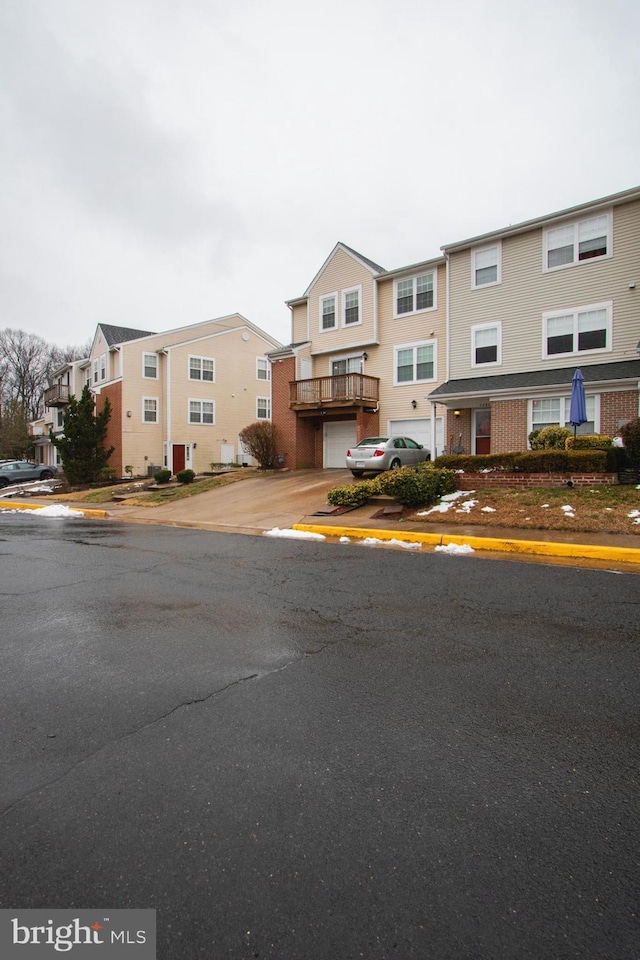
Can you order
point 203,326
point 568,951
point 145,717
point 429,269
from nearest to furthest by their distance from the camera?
1. point 568,951
2. point 145,717
3. point 429,269
4. point 203,326

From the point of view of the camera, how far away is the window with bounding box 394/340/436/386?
20.4m

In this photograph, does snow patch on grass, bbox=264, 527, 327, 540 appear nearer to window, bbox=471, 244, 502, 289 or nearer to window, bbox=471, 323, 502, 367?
window, bbox=471, 323, 502, 367

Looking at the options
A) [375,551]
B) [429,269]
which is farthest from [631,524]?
[429,269]

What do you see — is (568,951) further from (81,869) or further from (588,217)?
(588,217)

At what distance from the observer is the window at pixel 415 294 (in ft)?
67.2

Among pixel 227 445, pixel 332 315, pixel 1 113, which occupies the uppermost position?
pixel 1 113

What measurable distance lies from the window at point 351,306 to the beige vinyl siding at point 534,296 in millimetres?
4584

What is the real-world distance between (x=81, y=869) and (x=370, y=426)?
66.7 ft

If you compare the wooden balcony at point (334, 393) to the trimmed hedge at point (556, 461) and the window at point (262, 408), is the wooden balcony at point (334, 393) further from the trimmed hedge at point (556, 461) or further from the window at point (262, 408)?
the window at point (262, 408)

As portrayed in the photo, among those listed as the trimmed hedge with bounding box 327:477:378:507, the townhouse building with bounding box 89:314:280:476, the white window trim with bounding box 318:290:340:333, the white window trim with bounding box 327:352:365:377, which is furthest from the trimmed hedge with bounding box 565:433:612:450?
the townhouse building with bounding box 89:314:280:476

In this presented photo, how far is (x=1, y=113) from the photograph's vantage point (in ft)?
48.2

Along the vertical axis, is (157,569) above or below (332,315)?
below

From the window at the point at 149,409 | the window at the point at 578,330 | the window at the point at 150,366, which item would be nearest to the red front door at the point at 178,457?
the window at the point at 149,409

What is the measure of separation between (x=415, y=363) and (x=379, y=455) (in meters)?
6.19
